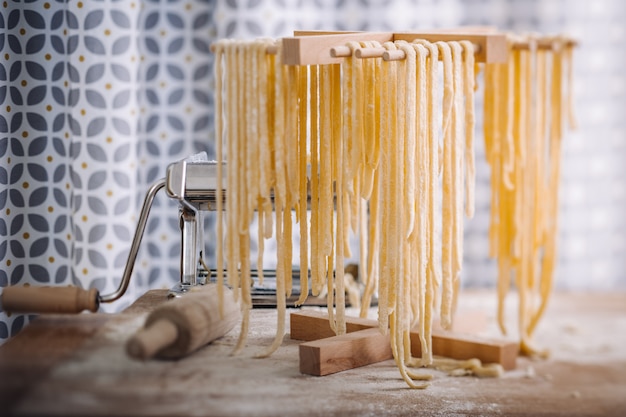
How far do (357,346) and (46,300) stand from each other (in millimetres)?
472

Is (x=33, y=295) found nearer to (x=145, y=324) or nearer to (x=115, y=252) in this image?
(x=145, y=324)

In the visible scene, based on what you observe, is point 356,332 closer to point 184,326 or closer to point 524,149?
point 184,326

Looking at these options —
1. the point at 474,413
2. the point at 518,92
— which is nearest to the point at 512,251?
the point at 518,92

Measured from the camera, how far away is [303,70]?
1.16 m

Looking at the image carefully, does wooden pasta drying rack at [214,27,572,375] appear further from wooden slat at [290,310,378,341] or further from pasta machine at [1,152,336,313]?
pasta machine at [1,152,336,313]

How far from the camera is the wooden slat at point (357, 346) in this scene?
110 centimetres

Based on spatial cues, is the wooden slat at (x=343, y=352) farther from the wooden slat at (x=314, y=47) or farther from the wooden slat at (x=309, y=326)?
the wooden slat at (x=314, y=47)

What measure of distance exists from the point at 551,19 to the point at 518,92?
92.3 inches

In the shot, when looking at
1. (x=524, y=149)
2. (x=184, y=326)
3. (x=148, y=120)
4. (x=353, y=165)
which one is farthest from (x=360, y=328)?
(x=148, y=120)

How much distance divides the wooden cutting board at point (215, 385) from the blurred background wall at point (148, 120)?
385mm

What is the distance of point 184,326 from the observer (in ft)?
3.04

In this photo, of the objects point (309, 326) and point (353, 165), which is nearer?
point (353, 165)

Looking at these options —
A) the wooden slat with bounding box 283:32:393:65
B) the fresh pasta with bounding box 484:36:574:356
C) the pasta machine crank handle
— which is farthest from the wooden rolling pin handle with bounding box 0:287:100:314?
the fresh pasta with bounding box 484:36:574:356

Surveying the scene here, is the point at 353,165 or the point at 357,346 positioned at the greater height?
the point at 353,165
